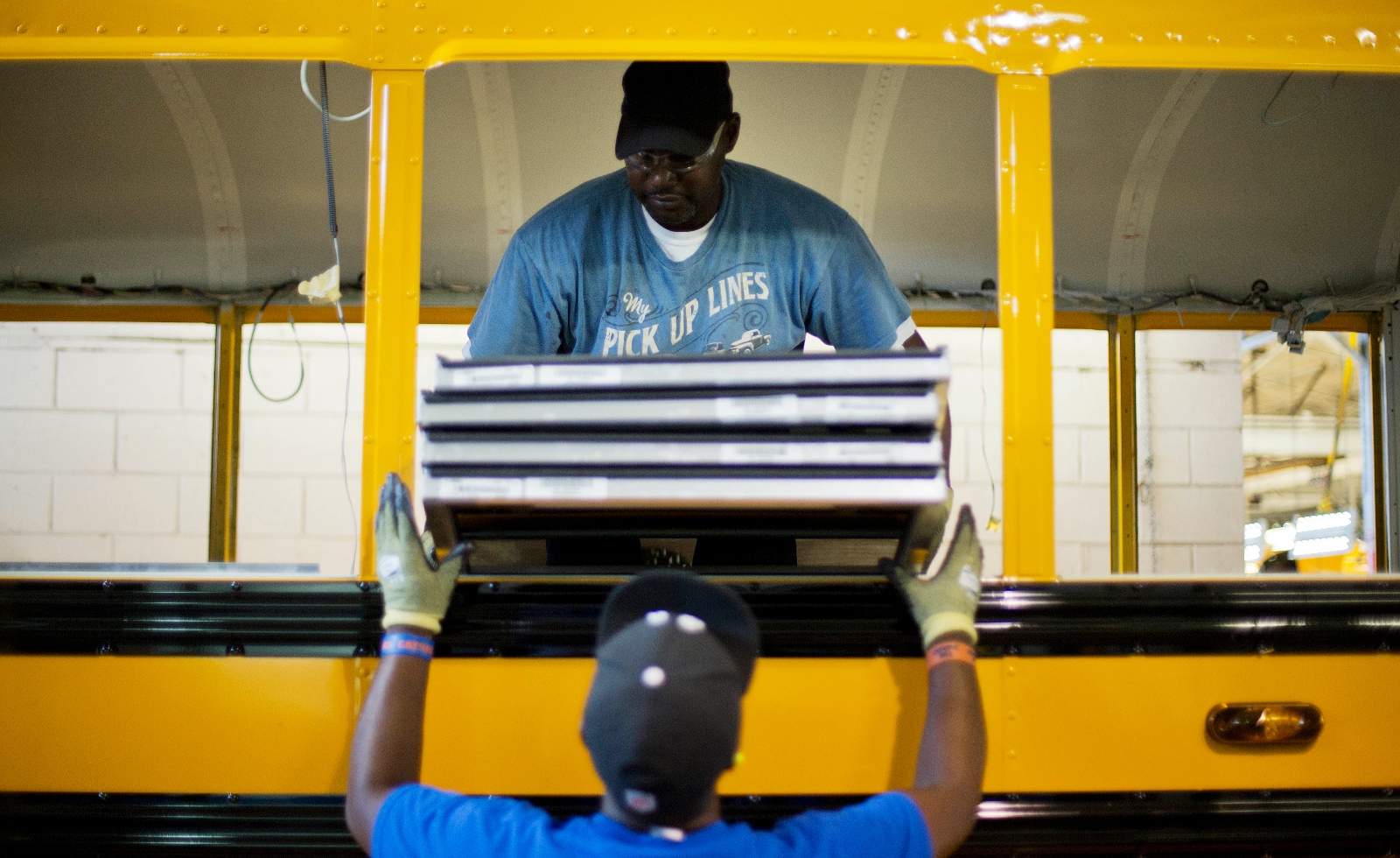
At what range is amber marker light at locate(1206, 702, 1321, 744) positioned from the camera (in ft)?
5.25

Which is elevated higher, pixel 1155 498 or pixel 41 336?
pixel 41 336

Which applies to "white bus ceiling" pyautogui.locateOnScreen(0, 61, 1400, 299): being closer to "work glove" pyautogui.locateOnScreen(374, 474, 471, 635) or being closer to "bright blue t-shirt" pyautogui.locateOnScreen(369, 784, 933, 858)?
"work glove" pyautogui.locateOnScreen(374, 474, 471, 635)

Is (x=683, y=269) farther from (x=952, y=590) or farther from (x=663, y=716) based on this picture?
(x=663, y=716)

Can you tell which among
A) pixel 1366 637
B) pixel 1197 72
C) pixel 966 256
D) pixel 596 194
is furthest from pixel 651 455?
pixel 966 256

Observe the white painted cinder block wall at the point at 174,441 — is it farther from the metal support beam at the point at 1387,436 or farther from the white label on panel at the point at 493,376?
the white label on panel at the point at 493,376

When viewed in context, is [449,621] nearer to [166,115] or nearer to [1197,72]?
[166,115]

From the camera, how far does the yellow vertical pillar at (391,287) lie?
1573mm

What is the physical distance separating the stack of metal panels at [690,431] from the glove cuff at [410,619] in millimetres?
158

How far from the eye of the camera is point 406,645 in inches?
54.6

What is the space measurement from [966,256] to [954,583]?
8.53ft

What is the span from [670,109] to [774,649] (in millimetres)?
954

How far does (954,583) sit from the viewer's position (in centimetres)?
147

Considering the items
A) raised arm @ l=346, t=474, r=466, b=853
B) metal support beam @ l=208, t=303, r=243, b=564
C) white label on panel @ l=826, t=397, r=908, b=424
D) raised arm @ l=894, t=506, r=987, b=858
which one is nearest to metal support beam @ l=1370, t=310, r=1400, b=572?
raised arm @ l=894, t=506, r=987, b=858

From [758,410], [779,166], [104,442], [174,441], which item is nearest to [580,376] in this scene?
[758,410]
